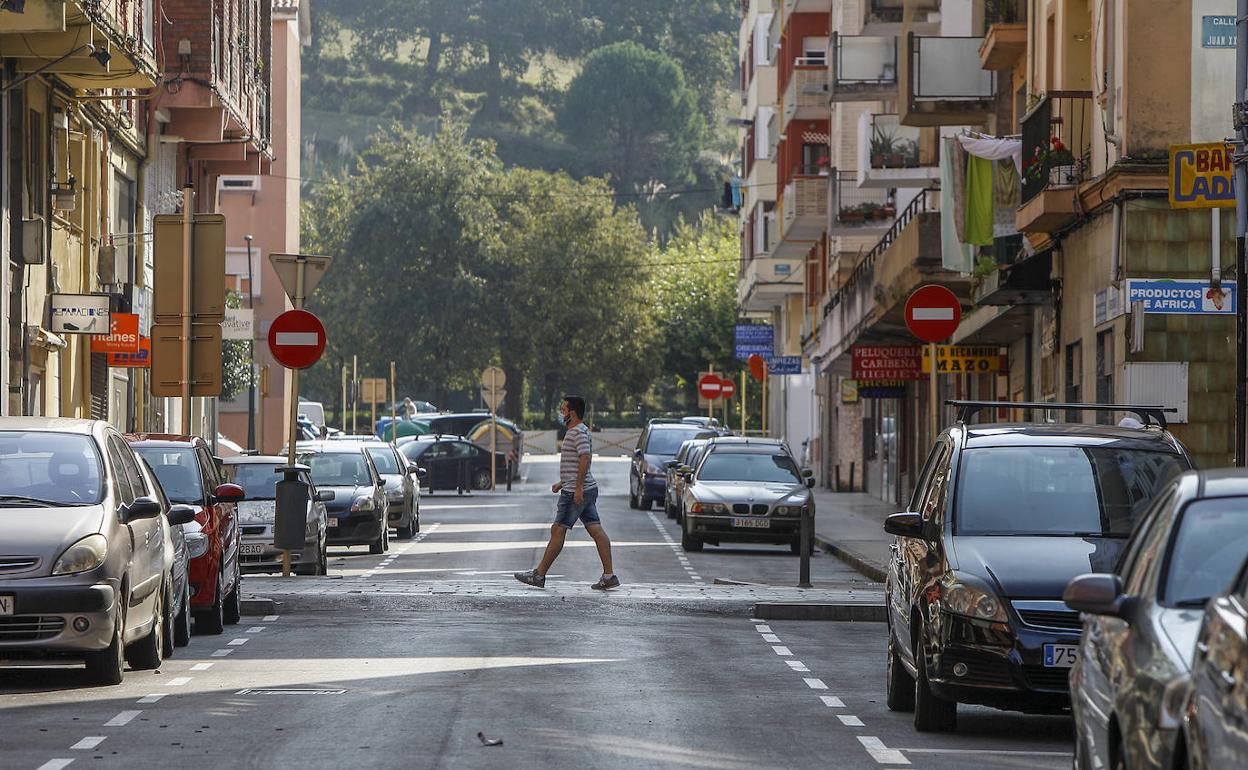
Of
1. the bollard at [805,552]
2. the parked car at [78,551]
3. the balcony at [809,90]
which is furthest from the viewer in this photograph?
the balcony at [809,90]

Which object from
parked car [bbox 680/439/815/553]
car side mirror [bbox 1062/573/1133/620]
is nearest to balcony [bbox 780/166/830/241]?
parked car [bbox 680/439/815/553]

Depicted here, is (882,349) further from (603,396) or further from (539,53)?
(539,53)

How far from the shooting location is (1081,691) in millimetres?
8789

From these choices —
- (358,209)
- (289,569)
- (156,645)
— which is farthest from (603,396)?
(156,645)

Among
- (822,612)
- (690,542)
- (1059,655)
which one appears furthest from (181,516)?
(690,542)

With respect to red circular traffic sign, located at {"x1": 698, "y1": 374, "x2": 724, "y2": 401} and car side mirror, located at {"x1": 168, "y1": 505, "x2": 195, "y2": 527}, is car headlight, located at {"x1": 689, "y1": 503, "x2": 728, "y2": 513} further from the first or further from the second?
red circular traffic sign, located at {"x1": 698, "y1": 374, "x2": 724, "y2": 401}

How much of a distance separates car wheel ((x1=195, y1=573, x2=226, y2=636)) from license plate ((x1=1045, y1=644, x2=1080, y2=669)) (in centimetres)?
873

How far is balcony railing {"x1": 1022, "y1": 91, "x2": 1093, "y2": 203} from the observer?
2777 centimetres

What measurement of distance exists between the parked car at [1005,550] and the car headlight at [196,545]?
634cm

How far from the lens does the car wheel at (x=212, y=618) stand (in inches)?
738

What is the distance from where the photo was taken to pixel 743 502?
33500 mm

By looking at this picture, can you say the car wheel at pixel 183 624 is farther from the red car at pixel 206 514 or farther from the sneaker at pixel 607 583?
the sneaker at pixel 607 583

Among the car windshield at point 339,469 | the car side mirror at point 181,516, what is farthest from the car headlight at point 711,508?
the car side mirror at point 181,516

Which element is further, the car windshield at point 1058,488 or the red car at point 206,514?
the red car at point 206,514
